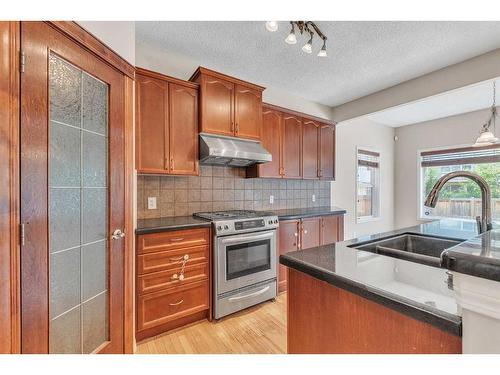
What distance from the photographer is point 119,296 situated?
1.53 m

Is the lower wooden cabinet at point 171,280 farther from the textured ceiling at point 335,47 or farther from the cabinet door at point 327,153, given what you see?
the cabinet door at point 327,153

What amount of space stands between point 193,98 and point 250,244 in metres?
1.56

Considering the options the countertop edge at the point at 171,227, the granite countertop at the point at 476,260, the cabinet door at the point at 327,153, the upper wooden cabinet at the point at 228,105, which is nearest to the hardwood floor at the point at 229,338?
the countertop edge at the point at 171,227

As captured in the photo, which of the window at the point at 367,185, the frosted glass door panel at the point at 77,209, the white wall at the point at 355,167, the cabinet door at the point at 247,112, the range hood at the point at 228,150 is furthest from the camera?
the window at the point at 367,185

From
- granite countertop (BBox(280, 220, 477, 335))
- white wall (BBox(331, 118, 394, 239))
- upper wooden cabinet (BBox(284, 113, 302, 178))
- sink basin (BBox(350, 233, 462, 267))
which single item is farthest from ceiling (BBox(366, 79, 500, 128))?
granite countertop (BBox(280, 220, 477, 335))

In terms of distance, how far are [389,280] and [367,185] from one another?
4363 mm

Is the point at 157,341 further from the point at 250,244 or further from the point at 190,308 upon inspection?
the point at 250,244

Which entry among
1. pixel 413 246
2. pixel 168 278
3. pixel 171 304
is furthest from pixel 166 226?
pixel 413 246

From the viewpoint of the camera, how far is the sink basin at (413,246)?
118 cm

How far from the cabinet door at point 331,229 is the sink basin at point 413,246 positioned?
163 centimetres

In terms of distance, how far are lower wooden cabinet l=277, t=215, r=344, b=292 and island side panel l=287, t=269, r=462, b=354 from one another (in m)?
1.71

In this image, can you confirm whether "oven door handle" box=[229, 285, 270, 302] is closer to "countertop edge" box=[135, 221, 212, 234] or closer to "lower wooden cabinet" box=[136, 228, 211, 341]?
"lower wooden cabinet" box=[136, 228, 211, 341]

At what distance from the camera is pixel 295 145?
3166mm
